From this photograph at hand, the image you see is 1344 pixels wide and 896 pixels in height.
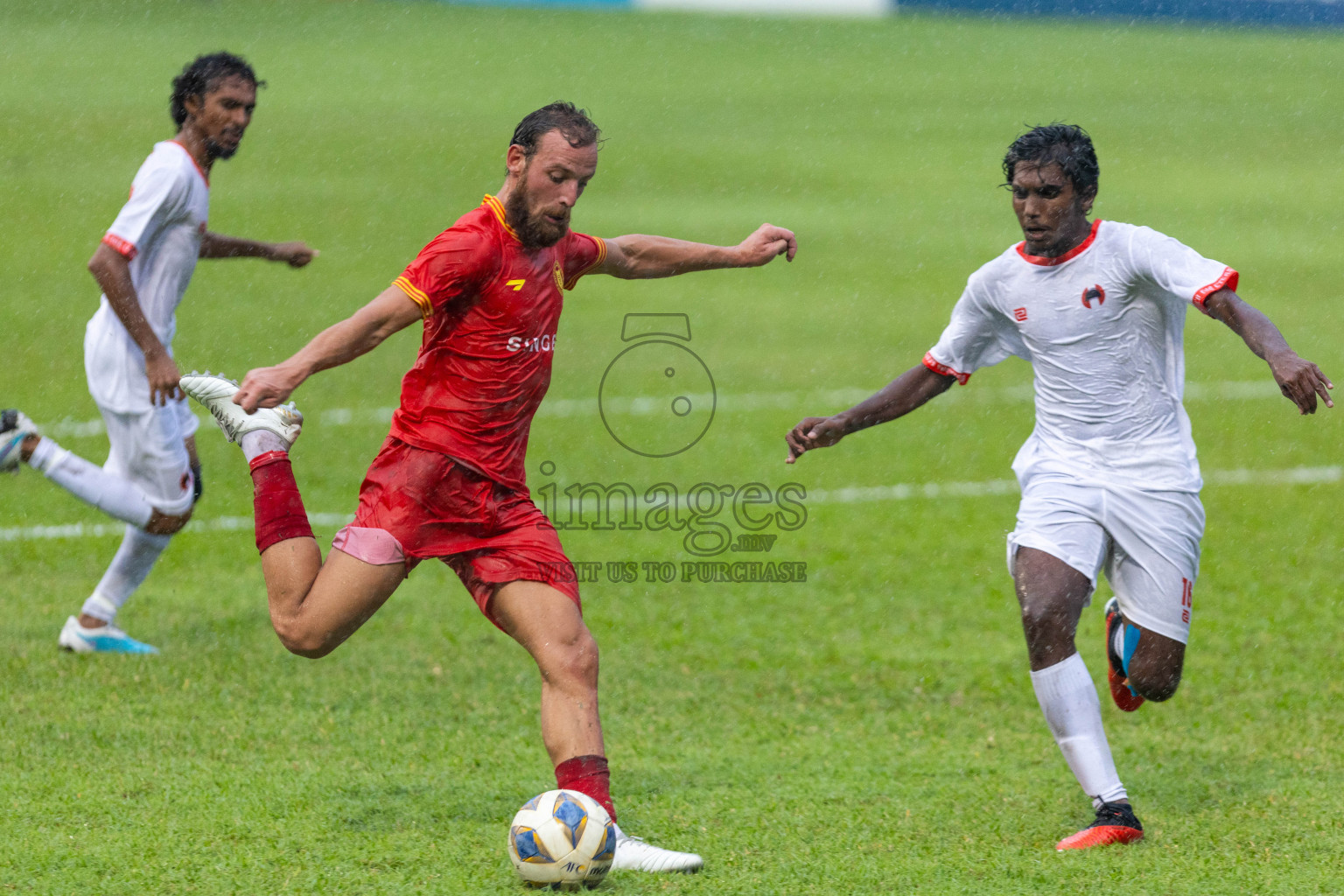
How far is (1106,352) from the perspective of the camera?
6344mm

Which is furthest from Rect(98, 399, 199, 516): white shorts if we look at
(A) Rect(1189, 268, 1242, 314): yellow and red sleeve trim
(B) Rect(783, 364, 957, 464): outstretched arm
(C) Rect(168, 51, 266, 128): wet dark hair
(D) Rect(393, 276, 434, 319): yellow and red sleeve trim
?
(A) Rect(1189, 268, 1242, 314): yellow and red sleeve trim

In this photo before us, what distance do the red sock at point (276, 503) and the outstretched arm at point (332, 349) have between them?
2.64 feet

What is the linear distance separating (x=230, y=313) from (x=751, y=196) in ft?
35.9

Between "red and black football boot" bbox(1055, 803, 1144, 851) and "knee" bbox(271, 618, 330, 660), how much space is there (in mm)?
2761

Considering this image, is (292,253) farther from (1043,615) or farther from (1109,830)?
(1109,830)

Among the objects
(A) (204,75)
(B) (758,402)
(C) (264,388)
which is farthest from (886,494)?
(C) (264,388)

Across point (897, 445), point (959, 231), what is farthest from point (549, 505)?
point (959, 231)

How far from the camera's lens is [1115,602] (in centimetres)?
661

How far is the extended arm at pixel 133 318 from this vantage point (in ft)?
25.1

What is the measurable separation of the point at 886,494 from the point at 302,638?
286 inches

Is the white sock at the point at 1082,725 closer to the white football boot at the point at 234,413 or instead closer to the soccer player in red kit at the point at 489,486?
the soccer player in red kit at the point at 489,486

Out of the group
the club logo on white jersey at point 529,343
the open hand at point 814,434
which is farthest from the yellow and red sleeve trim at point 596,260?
the open hand at point 814,434

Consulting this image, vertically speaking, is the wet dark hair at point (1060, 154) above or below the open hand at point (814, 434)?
above

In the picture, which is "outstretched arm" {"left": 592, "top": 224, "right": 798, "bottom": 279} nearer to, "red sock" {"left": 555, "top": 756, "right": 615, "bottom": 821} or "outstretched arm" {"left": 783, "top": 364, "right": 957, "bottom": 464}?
"outstretched arm" {"left": 783, "top": 364, "right": 957, "bottom": 464}
